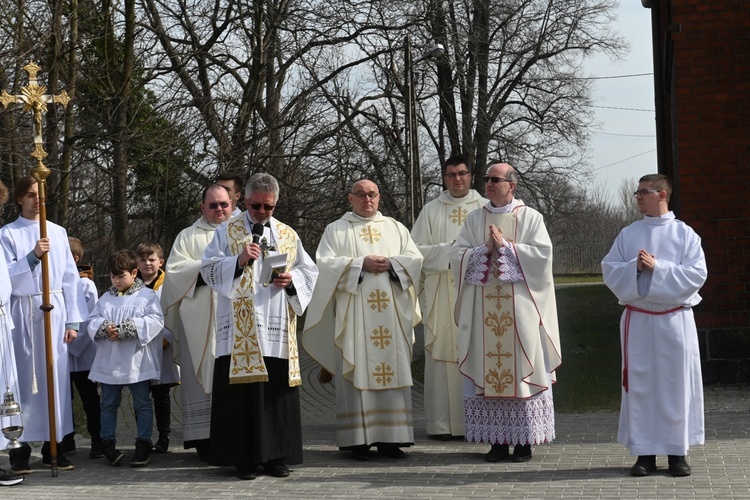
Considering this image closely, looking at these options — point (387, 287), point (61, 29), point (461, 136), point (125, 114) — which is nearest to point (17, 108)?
point (61, 29)

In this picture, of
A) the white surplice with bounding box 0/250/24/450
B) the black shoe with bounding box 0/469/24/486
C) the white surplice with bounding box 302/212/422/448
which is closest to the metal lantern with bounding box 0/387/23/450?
the white surplice with bounding box 0/250/24/450

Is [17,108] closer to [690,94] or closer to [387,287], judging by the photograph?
[387,287]

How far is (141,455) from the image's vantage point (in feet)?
28.3

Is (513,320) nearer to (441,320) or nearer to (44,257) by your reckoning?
(441,320)

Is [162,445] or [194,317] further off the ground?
[194,317]

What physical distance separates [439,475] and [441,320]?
84.0 inches

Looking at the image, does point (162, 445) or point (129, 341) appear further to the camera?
point (162, 445)

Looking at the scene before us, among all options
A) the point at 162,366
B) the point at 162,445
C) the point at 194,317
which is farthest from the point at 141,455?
the point at 194,317

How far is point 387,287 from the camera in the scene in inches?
360

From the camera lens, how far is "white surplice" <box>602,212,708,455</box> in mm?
7613

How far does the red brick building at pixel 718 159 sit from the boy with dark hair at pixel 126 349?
5669 millimetres

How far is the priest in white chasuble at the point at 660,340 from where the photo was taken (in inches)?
300

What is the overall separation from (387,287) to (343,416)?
1.08 meters

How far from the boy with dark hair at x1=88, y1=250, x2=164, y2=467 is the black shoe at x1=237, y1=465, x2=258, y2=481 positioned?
974 mm
